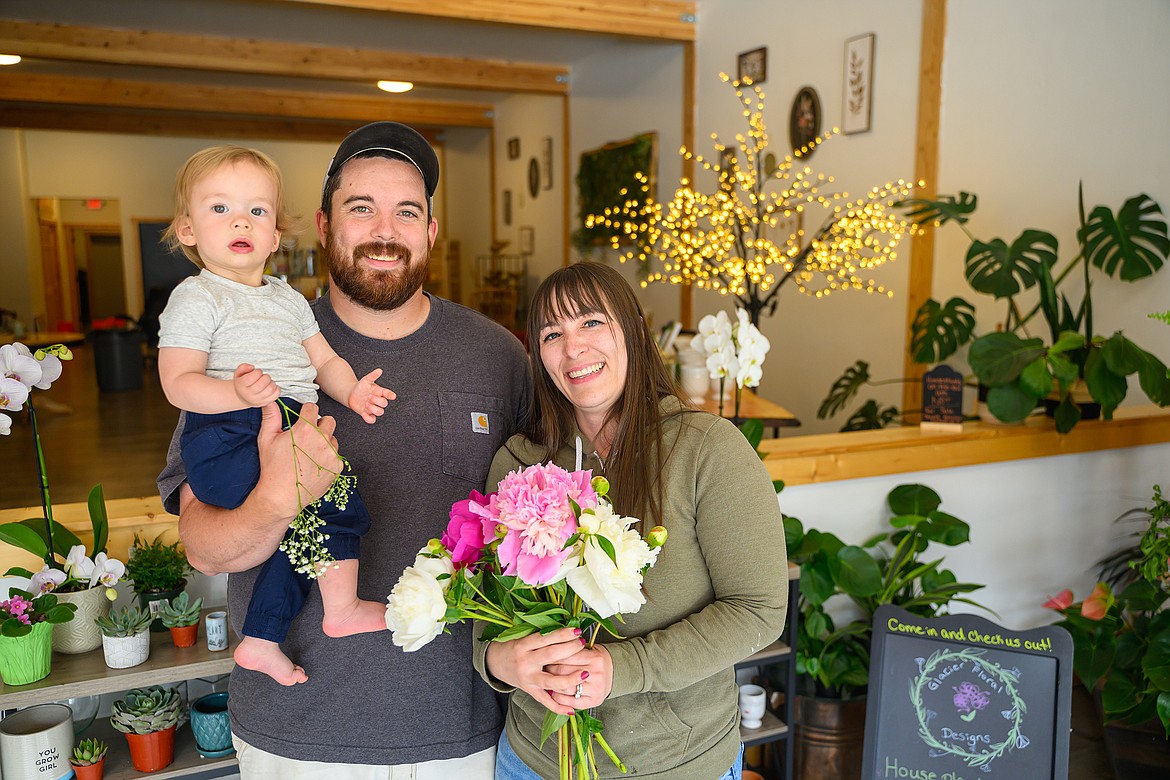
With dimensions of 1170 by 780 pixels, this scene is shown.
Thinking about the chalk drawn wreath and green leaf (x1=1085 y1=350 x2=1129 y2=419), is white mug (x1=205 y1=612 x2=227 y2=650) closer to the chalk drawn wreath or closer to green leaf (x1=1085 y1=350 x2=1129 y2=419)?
the chalk drawn wreath

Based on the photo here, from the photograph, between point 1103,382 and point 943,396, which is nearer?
point 1103,382

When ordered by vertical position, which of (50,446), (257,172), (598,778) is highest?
(257,172)

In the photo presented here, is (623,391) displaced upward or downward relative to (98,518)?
upward

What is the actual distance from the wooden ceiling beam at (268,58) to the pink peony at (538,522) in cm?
761

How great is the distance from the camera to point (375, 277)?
1604 millimetres

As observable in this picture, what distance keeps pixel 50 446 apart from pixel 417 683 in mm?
5851

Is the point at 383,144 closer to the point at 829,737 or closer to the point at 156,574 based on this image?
the point at 156,574

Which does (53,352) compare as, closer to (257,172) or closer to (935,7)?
(257,172)

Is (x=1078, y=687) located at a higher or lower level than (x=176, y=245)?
lower

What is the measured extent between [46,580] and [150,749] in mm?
438

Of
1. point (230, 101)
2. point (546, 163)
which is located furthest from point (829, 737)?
point (230, 101)

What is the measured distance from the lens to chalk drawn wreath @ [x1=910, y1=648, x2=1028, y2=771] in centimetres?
213

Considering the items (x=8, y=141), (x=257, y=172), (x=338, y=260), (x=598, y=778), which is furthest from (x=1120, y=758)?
(x=8, y=141)

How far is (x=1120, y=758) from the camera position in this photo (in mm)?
2791
